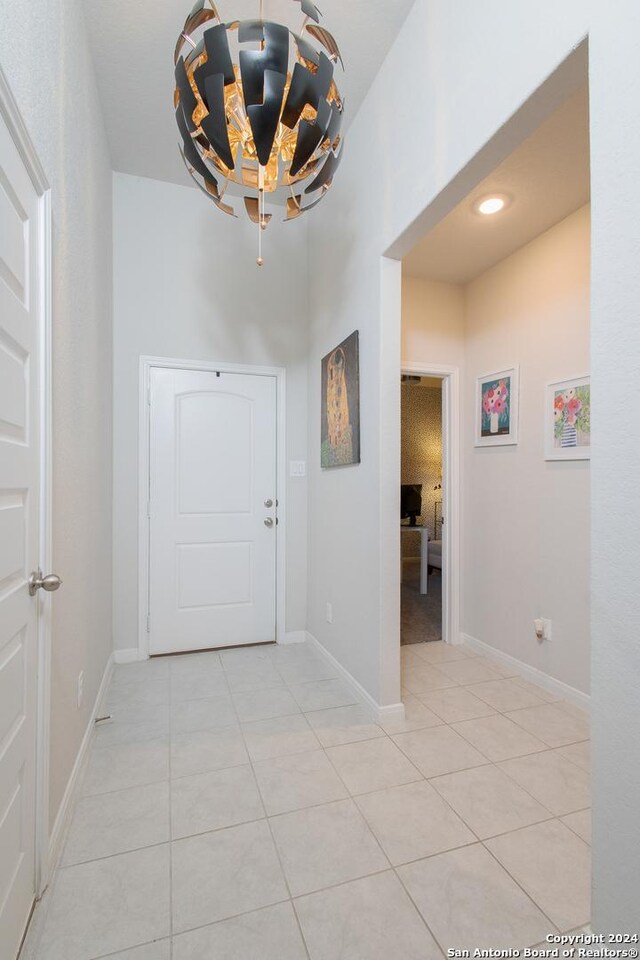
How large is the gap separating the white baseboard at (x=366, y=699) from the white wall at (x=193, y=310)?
0.64 meters

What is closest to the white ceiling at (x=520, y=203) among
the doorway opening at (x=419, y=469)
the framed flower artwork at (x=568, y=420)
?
the framed flower artwork at (x=568, y=420)

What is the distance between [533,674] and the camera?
2.71m

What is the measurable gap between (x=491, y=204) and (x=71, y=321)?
2.21m

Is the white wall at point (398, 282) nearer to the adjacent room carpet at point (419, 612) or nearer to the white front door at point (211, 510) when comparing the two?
the white front door at point (211, 510)

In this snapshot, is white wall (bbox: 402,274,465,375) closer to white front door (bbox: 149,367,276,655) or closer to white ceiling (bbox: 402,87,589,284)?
white ceiling (bbox: 402,87,589,284)

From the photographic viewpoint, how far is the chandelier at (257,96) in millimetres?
1295

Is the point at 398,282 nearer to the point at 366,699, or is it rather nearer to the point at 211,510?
the point at 211,510

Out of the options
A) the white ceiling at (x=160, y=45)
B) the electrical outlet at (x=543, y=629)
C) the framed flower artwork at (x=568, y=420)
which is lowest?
the electrical outlet at (x=543, y=629)

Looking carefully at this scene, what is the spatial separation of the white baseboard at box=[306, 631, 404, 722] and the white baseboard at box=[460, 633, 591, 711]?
35.7 inches

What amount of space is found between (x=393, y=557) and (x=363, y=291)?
1.43 metres

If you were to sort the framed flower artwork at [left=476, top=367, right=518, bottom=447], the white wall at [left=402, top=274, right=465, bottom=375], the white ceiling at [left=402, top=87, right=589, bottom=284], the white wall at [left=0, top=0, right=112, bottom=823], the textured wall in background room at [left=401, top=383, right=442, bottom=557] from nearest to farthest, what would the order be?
1. the white wall at [left=0, top=0, right=112, bottom=823]
2. the white ceiling at [left=402, top=87, right=589, bottom=284]
3. the framed flower artwork at [left=476, top=367, right=518, bottom=447]
4. the white wall at [left=402, top=274, right=465, bottom=375]
5. the textured wall in background room at [left=401, top=383, right=442, bottom=557]

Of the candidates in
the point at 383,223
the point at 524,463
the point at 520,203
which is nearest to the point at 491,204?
the point at 520,203

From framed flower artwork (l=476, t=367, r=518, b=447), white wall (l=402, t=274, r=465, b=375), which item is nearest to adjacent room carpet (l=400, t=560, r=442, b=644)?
framed flower artwork (l=476, t=367, r=518, b=447)

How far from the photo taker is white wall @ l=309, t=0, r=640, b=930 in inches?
38.7
